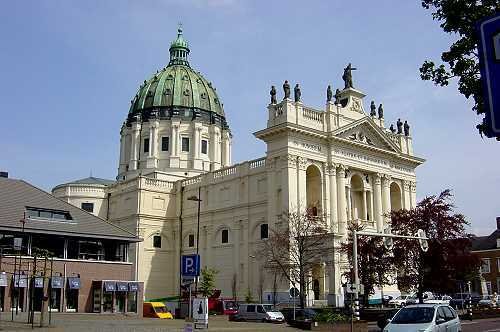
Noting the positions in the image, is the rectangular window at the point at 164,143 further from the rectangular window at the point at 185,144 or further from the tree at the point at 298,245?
the tree at the point at 298,245

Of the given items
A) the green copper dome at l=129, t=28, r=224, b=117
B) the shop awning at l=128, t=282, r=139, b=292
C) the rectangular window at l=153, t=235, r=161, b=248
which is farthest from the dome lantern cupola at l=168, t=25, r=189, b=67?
the shop awning at l=128, t=282, r=139, b=292

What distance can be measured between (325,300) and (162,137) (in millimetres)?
48805

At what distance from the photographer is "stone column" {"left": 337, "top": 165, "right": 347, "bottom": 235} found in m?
71.6

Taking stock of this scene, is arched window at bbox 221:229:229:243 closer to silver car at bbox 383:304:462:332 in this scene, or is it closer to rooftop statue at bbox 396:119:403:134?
rooftop statue at bbox 396:119:403:134

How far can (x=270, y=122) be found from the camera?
70500 millimetres

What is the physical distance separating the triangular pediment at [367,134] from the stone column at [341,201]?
179 inches

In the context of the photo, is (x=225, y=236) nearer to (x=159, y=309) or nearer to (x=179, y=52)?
(x=159, y=309)

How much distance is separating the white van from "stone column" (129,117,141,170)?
176 feet

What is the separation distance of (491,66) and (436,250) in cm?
4900

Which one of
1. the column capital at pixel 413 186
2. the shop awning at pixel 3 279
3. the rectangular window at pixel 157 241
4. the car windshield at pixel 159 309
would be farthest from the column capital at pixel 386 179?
the shop awning at pixel 3 279

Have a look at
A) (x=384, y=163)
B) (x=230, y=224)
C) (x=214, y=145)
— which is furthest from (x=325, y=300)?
(x=214, y=145)

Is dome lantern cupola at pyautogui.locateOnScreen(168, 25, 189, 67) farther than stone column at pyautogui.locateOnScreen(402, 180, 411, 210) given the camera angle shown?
Yes

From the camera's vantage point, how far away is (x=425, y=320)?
20.7 m

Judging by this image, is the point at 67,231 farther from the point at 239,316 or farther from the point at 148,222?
the point at 148,222
